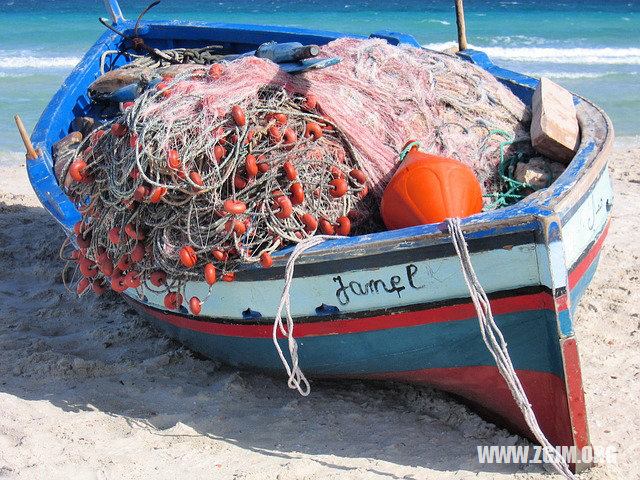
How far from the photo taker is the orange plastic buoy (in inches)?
139

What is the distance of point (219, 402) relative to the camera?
4148mm

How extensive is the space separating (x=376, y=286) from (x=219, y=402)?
4.13 feet

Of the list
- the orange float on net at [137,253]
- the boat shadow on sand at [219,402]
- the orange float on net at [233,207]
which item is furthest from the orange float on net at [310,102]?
the boat shadow on sand at [219,402]

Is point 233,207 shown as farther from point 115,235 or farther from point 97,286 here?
point 97,286

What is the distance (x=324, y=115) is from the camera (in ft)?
13.2

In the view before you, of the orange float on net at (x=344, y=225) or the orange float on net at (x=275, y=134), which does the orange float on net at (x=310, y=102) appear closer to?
the orange float on net at (x=275, y=134)

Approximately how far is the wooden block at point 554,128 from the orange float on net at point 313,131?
49.0 inches

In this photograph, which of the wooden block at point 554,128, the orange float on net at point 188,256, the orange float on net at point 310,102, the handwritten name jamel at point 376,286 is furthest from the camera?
the wooden block at point 554,128

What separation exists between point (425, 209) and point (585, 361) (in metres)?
1.59

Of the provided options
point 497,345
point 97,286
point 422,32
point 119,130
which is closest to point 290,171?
point 119,130

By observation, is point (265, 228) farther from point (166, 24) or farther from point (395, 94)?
point (166, 24)

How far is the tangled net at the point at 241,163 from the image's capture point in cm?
361

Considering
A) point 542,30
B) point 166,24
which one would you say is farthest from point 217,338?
point 542,30

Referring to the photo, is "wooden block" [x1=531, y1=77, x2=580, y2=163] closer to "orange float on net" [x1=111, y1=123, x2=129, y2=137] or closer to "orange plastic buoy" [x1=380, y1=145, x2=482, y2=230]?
"orange plastic buoy" [x1=380, y1=145, x2=482, y2=230]
